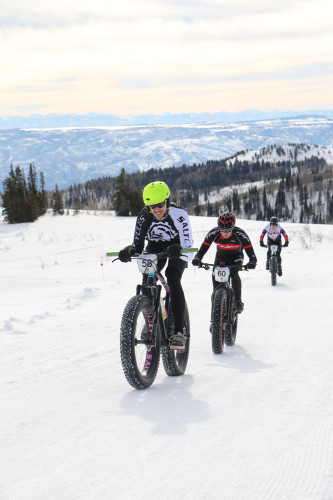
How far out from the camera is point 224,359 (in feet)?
20.3

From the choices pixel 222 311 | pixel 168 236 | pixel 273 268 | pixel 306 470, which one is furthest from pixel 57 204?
pixel 306 470

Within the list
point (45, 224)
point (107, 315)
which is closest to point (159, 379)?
point (107, 315)

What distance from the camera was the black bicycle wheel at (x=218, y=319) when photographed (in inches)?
255

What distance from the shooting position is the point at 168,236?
5430 mm

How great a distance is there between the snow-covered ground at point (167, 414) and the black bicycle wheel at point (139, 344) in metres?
0.18

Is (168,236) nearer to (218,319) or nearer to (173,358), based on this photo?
(173,358)

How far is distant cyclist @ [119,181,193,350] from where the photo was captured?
200 inches

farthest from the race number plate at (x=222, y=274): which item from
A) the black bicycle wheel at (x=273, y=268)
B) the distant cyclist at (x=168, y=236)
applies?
the black bicycle wheel at (x=273, y=268)

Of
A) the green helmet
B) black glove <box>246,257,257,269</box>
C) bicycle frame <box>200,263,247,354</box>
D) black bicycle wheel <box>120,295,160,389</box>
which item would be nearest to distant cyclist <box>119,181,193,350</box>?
the green helmet

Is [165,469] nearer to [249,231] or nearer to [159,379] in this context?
[159,379]

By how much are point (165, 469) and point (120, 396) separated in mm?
1633

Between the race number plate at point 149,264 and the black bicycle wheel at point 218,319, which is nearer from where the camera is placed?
the race number plate at point 149,264

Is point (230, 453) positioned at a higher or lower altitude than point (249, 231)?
higher

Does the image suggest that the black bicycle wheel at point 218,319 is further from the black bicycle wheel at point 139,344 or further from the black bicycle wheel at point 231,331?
the black bicycle wheel at point 139,344
